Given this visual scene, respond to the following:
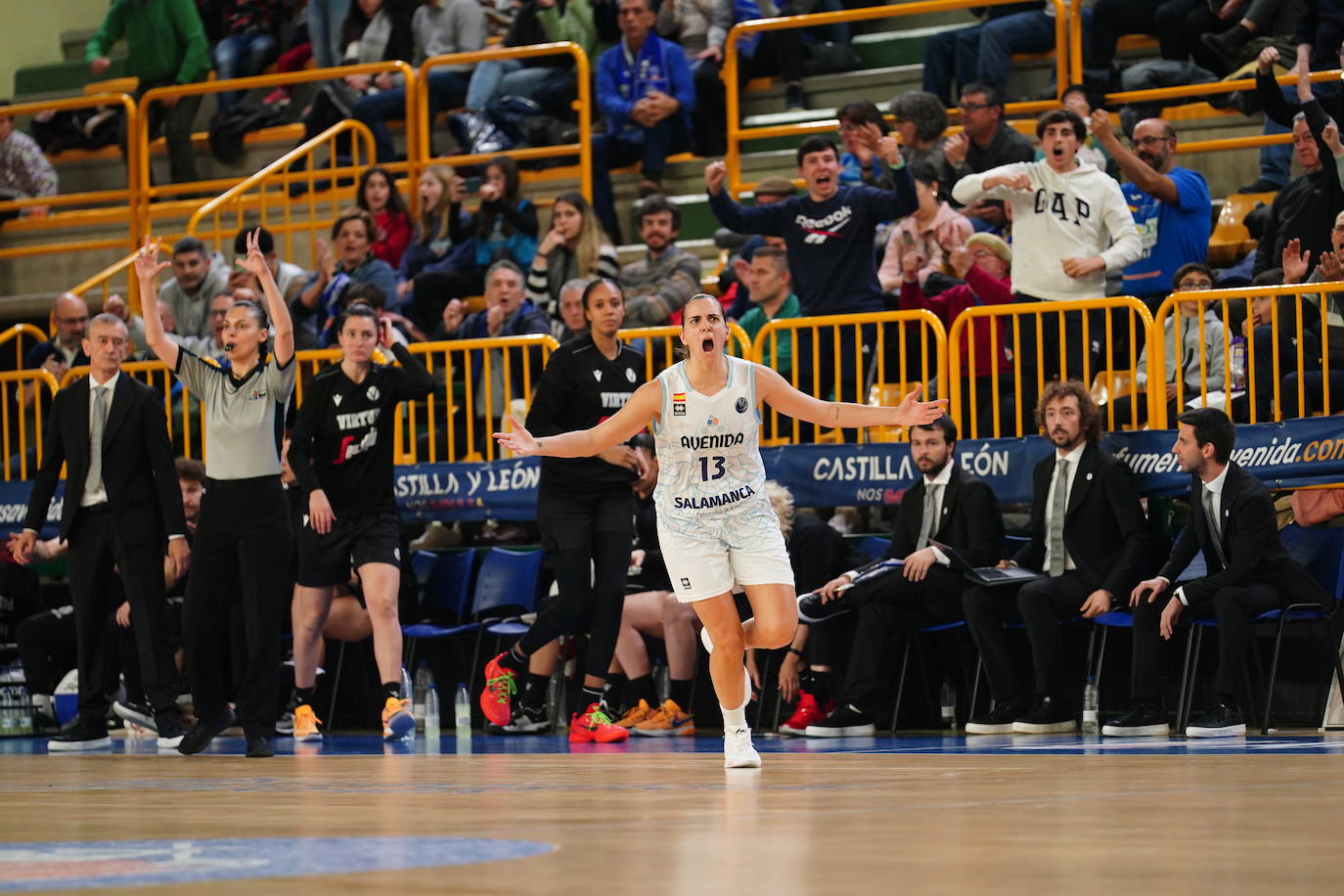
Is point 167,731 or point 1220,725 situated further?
point 167,731

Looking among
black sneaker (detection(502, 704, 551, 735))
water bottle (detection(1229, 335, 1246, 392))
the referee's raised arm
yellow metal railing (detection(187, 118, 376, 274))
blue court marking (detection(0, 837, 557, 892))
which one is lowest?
black sneaker (detection(502, 704, 551, 735))

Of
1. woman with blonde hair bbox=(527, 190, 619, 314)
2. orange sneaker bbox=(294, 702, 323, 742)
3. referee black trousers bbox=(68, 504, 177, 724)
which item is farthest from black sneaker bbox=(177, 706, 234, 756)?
woman with blonde hair bbox=(527, 190, 619, 314)

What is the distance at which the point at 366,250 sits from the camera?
14375 mm

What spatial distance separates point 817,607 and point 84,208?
441 inches

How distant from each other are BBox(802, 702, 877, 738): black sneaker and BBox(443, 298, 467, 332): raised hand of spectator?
4358 millimetres

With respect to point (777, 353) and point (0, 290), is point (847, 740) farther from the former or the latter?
point (0, 290)

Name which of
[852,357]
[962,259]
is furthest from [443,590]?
[962,259]

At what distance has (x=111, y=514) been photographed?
34.1 ft

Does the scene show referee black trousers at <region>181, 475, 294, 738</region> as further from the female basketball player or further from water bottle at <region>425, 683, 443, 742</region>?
water bottle at <region>425, 683, 443, 742</region>

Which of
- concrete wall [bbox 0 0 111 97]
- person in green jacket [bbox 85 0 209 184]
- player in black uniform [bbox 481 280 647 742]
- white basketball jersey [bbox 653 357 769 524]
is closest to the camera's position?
white basketball jersey [bbox 653 357 769 524]

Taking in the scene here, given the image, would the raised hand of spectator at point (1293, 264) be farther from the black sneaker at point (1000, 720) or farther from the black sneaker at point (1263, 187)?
the black sneaker at point (1000, 720)

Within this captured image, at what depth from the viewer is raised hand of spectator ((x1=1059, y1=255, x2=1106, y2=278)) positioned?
11.1 m

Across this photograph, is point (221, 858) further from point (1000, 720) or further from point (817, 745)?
point (1000, 720)

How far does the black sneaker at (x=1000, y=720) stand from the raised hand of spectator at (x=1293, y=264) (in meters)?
2.77
